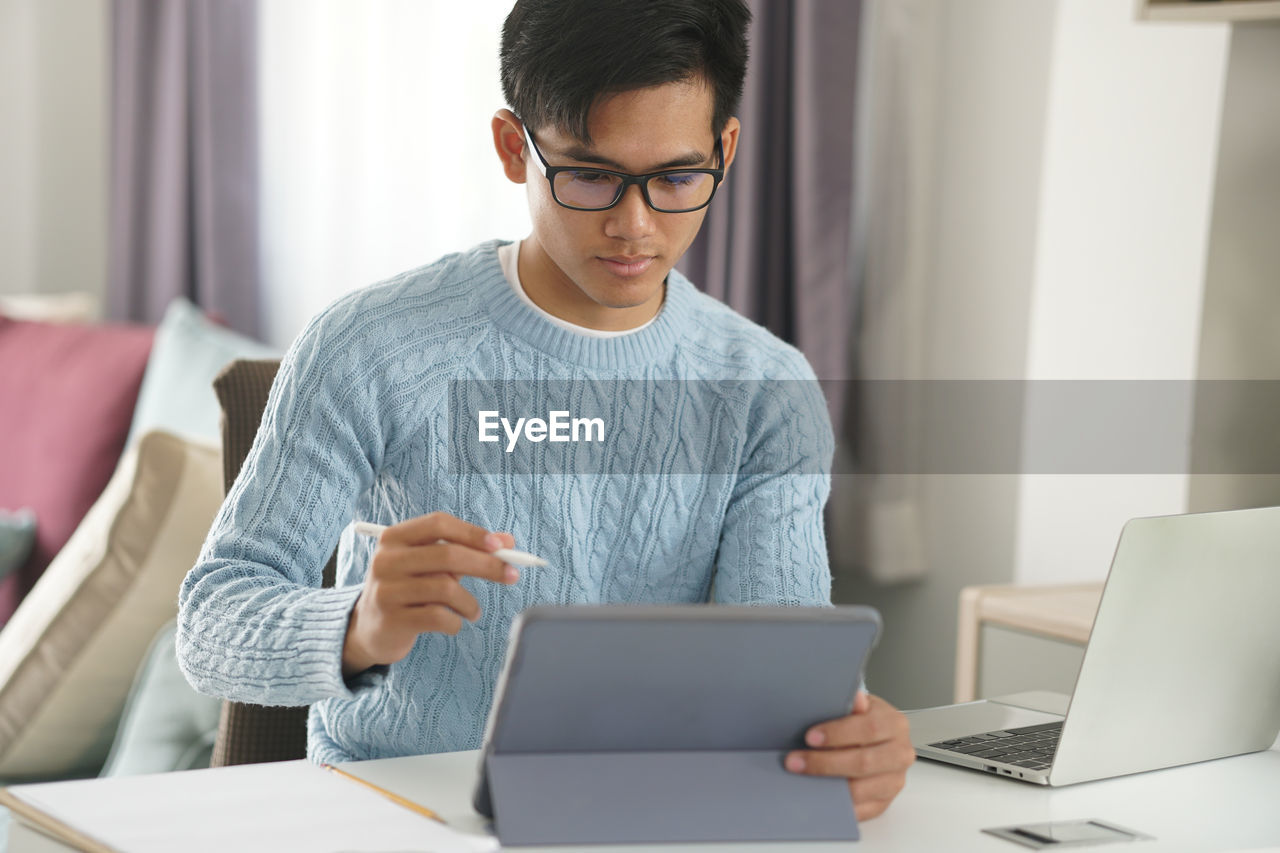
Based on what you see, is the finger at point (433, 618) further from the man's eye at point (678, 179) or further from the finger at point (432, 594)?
the man's eye at point (678, 179)

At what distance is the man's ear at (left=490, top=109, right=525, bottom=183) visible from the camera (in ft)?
3.90

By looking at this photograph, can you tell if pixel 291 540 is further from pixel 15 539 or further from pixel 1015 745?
pixel 15 539

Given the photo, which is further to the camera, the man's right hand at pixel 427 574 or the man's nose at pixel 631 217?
the man's nose at pixel 631 217

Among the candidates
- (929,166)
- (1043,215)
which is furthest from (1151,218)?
(929,166)

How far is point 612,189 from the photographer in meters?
1.11

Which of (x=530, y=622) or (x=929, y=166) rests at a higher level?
(x=929, y=166)

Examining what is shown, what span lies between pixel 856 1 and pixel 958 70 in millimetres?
201

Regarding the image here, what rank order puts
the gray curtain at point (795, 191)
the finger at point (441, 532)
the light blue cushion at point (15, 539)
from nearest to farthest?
the finger at point (441, 532)
the gray curtain at point (795, 191)
the light blue cushion at point (15, 539)

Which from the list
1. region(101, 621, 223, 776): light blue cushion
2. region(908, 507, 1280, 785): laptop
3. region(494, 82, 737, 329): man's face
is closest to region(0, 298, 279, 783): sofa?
region(101, 621, 223, 776): light blue cushion

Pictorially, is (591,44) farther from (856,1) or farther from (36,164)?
(36,164)

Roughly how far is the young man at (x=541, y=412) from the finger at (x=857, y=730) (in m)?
0.29

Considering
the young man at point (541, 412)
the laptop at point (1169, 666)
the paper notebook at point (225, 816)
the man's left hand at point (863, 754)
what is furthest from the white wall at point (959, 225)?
the paper notebook at point (225, 816)

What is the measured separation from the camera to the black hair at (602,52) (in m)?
1.09

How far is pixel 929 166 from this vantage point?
7.17 ft
